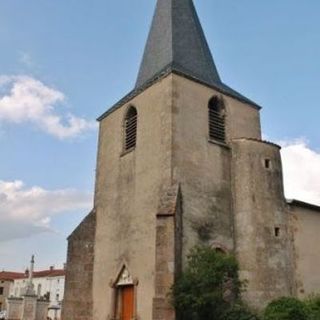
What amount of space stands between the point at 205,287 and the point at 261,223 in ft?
14.9

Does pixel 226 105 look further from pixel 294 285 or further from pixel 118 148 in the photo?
pixel 294 285

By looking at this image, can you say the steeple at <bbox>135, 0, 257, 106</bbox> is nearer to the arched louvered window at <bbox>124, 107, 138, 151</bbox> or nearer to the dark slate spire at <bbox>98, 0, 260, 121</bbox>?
the dark slate spire at <bbox>98, 0, 260, 121</bbox>

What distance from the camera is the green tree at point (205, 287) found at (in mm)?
14531

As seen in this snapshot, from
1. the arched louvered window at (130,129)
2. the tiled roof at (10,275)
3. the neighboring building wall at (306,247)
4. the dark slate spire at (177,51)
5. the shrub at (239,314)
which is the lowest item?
the shrub at (239,314)

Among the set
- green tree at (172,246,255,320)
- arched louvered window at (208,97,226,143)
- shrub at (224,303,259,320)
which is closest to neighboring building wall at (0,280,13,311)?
arched louvered window at (208,97,226,143)

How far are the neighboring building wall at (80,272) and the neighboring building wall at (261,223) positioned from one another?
6.71m

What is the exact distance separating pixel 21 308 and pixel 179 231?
20.5m

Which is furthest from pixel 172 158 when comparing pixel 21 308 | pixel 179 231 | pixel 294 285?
pixel 21 308

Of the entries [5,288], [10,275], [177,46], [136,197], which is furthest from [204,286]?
[10,275]

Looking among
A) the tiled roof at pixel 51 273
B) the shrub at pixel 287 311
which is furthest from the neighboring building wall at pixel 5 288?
the shrub at pixel 287 311

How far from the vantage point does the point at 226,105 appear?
2069 cm

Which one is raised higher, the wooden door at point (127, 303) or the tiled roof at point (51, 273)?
the tiled roof at point (51, 273)

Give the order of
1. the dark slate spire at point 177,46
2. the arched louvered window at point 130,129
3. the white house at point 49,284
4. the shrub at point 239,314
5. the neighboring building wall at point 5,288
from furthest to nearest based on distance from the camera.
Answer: the neighboring building wall at point 5,288 < the white house at point 49,284 < the dark slate spire at point 177,46 < the arched louvered window at point 130,129 < the shrub at point 239,314

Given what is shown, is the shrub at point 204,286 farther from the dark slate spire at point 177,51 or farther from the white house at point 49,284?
the white house at point 49,284
